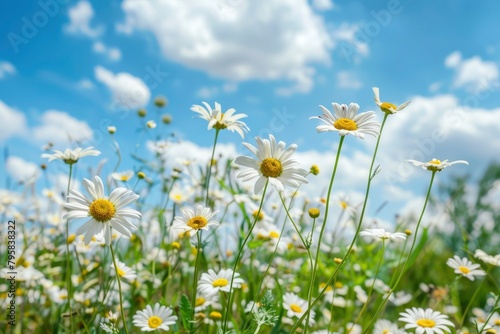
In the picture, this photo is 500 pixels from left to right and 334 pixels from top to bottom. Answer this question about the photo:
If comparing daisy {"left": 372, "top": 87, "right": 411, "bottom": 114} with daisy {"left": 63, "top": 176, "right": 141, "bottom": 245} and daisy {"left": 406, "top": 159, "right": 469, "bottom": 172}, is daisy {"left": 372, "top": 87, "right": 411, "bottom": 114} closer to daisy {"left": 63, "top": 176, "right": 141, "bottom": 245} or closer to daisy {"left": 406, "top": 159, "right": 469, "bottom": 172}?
daisy {"left": 406, "top": 159, "right": 469, "bottom": 172}

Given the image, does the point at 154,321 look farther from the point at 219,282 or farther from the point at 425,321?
the point at 425,321

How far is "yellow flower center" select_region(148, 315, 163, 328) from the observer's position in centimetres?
154

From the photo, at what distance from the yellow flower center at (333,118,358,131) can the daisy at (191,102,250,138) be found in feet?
0.98

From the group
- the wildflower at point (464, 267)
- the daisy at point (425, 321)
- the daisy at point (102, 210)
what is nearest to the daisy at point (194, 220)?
the daisy at point (102, 210)

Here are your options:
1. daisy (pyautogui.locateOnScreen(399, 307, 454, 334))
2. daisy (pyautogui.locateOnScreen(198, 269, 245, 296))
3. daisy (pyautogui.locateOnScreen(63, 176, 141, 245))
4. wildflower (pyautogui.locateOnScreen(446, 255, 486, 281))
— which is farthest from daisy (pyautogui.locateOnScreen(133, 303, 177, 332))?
wildflower (pyautogui.locateOnScreen(446, 255, 486, 281))

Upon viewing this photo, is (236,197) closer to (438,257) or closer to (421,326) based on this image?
(421,326)

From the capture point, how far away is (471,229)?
11531mm

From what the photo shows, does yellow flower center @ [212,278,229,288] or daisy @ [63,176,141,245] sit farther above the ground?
daisy @ [63,176,141,245]

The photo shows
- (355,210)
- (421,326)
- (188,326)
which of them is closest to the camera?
(188,326)

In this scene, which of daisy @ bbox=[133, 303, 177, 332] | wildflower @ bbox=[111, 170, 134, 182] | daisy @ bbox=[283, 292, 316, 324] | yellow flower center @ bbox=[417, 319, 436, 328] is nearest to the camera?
daisy @ bbox=[133, 303, 177, 332]

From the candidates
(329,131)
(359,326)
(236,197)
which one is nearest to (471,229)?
(359,326)

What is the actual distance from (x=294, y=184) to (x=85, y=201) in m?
0.52

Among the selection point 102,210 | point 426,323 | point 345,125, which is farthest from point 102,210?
point 426,323

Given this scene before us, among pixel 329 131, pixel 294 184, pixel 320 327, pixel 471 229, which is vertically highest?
pixel 471 229
